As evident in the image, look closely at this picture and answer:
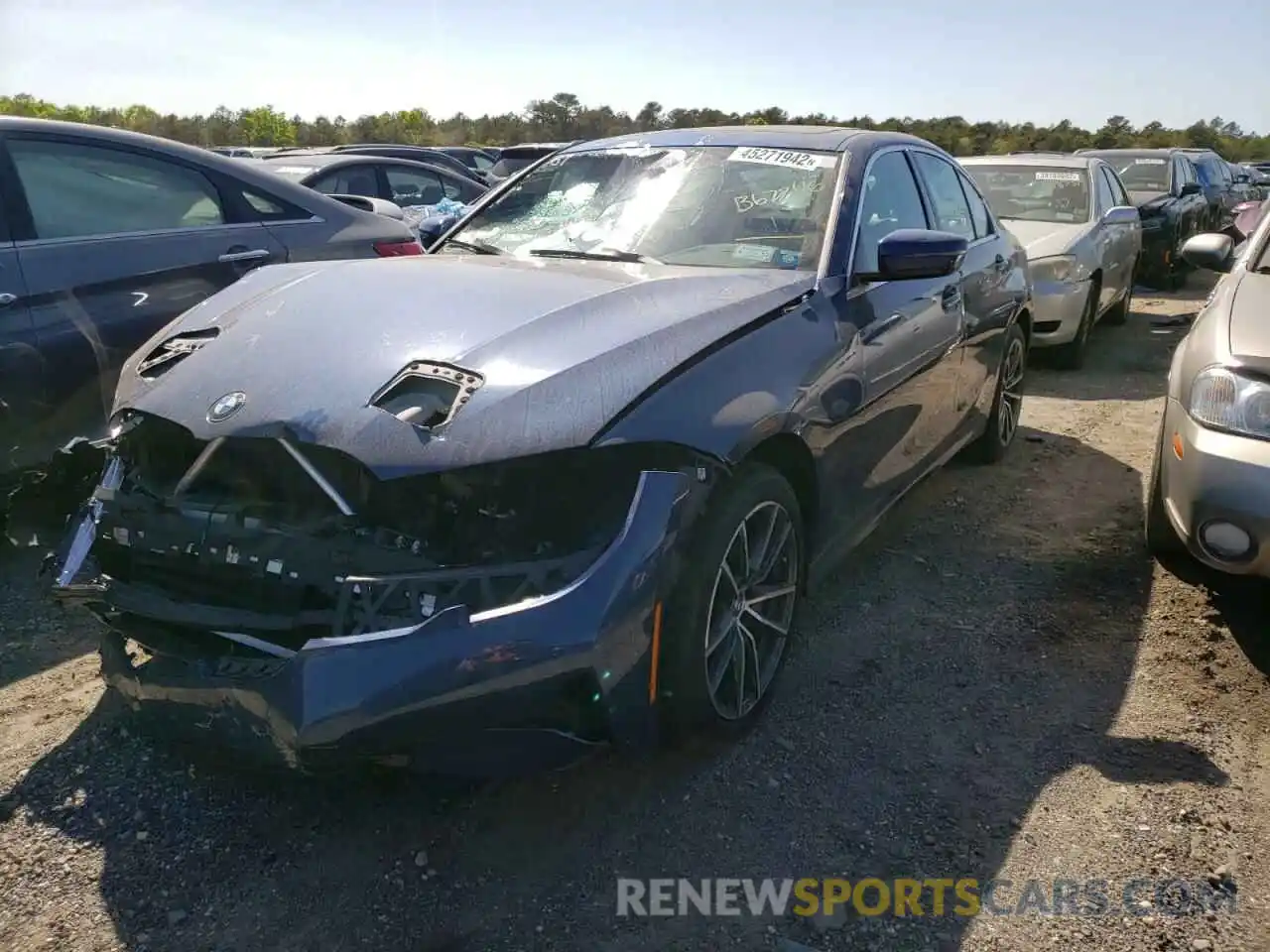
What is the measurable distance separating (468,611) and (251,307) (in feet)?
4.76

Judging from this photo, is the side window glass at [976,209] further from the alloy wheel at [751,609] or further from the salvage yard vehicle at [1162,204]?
the salvage yard vehicle at [1162,204]

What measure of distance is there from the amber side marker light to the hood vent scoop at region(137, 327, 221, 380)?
5.06ft

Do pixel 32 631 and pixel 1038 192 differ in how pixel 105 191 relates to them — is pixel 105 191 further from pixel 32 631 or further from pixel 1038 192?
pixel 1038 192

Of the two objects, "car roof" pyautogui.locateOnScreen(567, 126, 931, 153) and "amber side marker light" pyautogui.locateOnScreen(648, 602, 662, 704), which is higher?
"car roof" pyautogui.locateOnScreen(567, 126, 931, 153)

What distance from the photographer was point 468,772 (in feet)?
7.12

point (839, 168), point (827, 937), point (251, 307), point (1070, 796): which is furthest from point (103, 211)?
point (1070, 796)

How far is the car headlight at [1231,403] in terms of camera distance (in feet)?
10.1

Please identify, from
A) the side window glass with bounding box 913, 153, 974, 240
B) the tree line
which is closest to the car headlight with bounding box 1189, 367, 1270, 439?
the side window glass with bounding box 913, 153, 974, 240

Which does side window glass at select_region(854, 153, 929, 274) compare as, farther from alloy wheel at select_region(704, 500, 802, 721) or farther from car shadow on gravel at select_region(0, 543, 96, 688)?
car shadow on gravel at select_region(0, 543, 96, 688)

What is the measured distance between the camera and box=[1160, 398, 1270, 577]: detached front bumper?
2.97 metres

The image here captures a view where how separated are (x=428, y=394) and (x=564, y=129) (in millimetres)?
47548

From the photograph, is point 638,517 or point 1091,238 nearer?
point 638,517

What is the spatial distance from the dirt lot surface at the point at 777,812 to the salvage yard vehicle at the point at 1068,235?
414cm

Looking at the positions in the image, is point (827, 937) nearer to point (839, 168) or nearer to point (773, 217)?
point (773, 217)
